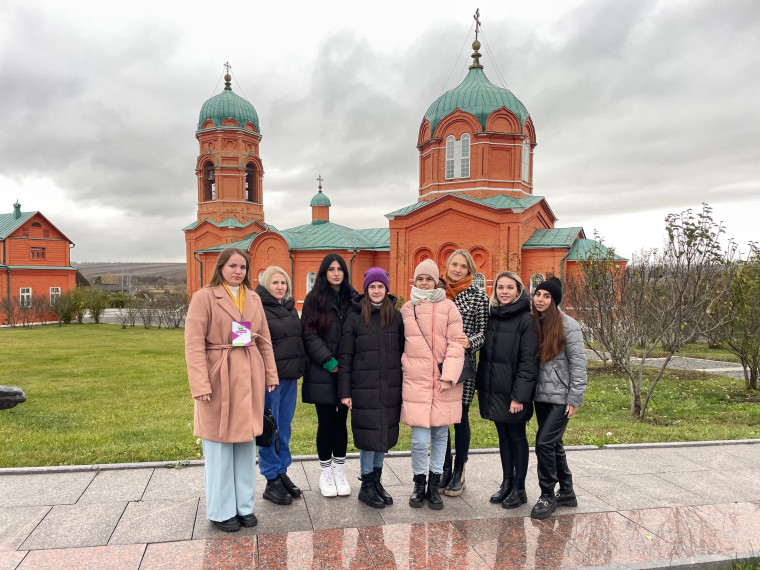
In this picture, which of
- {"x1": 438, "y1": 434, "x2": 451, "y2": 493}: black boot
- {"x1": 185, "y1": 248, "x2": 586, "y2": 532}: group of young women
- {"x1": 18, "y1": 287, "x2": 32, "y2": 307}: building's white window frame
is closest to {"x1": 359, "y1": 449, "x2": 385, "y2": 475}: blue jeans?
{"x1": 185, "y1": 248, "x2": 586, "y2": 532}: group of young women

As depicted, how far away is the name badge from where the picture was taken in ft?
12.2

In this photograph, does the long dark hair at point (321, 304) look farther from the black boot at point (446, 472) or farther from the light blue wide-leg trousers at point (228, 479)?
the black boot at point (446, 472)

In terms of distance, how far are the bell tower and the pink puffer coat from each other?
27210 millimetres

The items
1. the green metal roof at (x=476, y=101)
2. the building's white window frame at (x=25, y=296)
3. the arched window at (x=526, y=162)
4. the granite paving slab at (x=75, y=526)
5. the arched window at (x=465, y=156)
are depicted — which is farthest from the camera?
the building's white window frame at (x=25, y=296)

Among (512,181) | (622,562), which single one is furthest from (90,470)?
(512,181)

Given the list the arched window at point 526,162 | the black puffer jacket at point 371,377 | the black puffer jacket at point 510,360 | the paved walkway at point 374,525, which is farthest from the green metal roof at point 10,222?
the black puffer jacket at point 510,360

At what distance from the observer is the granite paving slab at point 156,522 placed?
3.62 meters

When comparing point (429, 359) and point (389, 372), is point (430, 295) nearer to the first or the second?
point (429, 359)

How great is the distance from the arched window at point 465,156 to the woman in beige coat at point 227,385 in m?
20.5

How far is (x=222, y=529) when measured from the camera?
375 centimetres

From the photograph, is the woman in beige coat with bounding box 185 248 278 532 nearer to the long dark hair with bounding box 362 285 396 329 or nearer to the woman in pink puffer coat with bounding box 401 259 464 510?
the long dark hair with bounding box 362 285 396 329

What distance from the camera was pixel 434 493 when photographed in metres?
4.18

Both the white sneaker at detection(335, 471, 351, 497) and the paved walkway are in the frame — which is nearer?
the paved walkway

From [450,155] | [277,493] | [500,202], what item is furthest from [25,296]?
[277,493]
